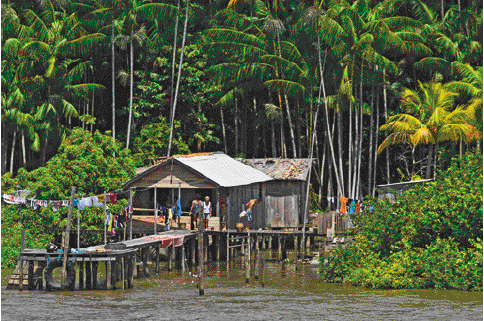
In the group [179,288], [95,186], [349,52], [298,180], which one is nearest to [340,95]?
[349,52]

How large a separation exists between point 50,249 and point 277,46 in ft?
74.1

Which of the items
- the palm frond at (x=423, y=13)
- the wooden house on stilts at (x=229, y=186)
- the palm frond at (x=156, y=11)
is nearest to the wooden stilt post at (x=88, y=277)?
the wooden house on stilts at (x=229, y=186)

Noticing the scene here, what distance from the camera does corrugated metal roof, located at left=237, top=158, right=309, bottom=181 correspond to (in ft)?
132

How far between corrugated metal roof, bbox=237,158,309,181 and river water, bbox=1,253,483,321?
12.6 m

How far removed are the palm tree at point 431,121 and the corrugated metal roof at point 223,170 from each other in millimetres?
7577

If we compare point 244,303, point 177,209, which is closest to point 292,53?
point 177,209

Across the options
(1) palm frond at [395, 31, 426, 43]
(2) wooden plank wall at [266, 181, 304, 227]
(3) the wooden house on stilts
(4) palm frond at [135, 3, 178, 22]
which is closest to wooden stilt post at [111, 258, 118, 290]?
(3) the wooden house on stilts

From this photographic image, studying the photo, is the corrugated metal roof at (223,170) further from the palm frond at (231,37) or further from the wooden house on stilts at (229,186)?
the palm frond at (231,37)

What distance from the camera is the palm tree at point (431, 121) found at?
41469 millimetres

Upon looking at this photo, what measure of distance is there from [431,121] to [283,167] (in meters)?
7.68

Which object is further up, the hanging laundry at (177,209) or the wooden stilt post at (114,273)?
the hanging laundry at (177,209)

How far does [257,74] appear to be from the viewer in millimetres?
46031

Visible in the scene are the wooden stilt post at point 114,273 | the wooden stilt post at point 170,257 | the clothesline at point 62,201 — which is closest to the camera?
the wooden stilt post at point 114,273

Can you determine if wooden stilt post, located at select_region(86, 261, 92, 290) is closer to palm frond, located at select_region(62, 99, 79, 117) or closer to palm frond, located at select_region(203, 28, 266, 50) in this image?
palm frond, located at select_region(203, 28, 266, 50)
